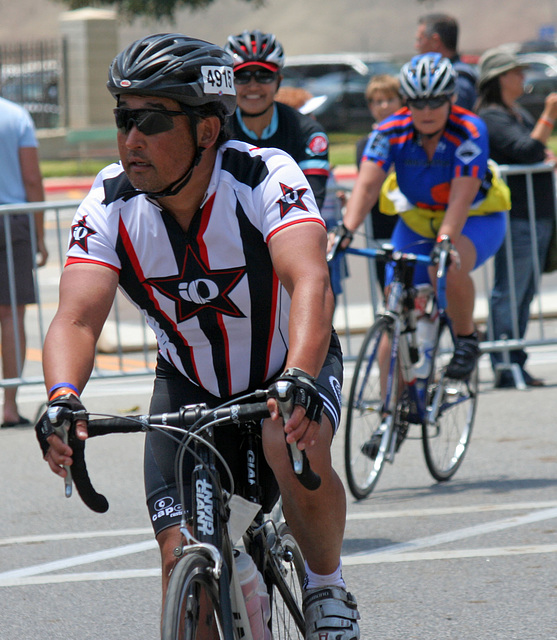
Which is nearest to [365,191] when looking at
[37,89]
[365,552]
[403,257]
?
[403,257]

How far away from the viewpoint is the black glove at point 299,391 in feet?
8.38

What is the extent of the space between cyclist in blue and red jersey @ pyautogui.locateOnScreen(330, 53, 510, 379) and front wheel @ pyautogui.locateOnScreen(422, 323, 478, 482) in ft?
0.44

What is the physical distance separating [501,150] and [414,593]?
4.69m

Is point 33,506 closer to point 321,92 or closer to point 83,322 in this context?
point 83,322

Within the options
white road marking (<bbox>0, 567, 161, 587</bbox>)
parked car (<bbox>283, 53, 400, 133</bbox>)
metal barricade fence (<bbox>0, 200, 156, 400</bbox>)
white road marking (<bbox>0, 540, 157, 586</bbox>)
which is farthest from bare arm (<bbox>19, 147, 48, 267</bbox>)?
parked car (<bbox>283, 53, 400, 133</bbox>)

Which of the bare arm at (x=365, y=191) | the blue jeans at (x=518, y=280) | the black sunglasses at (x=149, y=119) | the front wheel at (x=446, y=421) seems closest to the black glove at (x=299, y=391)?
the black sunglasses at (x=149, y=119)

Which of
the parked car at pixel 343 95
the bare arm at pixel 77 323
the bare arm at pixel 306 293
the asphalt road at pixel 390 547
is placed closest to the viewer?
the bare arm at pixel 306 293

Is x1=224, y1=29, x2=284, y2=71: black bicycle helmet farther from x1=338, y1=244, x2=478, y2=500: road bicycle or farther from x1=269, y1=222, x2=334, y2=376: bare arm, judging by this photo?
x1=269, y1=222, x2=334, y2=376: bare arm

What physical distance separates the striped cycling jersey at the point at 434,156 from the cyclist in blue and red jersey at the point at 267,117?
0.69 metres

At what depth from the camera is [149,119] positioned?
9.67ft

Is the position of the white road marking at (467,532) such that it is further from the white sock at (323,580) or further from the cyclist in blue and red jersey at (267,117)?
the white sock at (323,580)

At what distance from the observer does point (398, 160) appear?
6.39 metres

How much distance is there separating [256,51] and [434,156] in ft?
3.86

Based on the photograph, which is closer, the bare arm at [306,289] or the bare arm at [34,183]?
the bare arm at [306,289]
